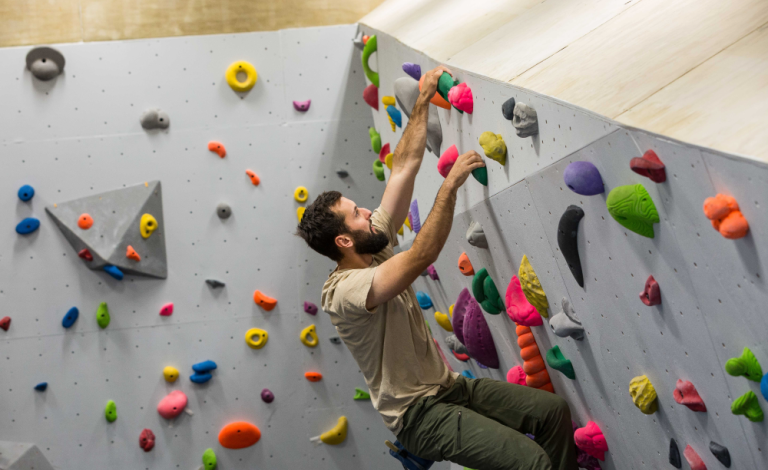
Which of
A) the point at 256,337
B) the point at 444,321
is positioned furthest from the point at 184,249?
the point at 444,321

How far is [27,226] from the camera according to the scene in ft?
12.3

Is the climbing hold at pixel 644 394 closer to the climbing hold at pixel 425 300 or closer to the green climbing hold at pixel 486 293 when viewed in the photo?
the green climbing hold at pixel 486 293

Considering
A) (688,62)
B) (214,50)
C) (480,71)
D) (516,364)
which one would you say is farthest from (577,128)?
(214,50)

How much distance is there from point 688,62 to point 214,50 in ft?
10.1

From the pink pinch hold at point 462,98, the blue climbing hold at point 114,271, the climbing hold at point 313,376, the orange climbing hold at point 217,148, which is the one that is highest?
the pink pinch hold at point 462,98

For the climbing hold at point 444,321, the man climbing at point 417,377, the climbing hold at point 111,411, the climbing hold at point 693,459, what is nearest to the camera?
the climbing hold at point 693,459

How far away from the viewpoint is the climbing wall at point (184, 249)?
12.3 feet

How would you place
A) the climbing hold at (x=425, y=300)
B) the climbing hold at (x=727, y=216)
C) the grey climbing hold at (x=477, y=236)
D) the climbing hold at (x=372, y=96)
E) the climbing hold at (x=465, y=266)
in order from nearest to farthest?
the climbing hold at (x=727, y=216)
the grey climbing hold at (x=477, y=236)
the climbing hold at (x=465, y=266)
the climbing hold at (x=425, y=300)
the climbing hold at (x=372, y=96)

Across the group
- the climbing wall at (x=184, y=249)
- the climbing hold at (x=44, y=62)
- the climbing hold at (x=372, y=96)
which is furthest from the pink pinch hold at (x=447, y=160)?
the climbing hold at (x=44, y=62)

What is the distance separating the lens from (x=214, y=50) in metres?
3.77

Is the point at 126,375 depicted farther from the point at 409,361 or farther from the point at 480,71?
the point at 480,71

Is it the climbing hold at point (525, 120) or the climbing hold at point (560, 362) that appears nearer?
the climbing hold at point (525, 120)

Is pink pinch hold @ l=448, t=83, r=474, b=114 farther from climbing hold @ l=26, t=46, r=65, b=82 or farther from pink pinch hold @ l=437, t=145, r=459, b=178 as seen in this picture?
climbing hold @ l=26, t=46, r=65, b=82

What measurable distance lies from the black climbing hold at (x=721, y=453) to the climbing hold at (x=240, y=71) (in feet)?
10.4
